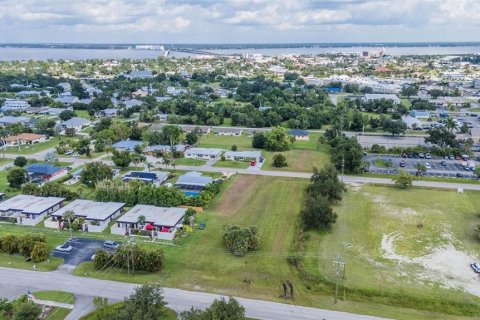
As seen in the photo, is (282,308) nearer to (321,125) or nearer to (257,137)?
(257,137)

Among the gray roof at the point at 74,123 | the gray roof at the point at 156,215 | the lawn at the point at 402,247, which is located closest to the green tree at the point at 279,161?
the lawn at the point at 402,247

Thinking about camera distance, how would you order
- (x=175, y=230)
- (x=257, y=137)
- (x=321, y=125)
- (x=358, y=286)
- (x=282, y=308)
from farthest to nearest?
(x=321, y=125), (x=257, y=137), (x=175, y=230), (x=358, y=286), (x=282, y=308)

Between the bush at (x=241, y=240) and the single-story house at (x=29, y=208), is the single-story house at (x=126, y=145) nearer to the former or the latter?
the single-story house at (x=29, y=208)

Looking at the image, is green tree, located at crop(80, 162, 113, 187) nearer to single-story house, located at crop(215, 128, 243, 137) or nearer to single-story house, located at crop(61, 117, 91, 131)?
single-story house, located at crop(215, 128, 243, 137)

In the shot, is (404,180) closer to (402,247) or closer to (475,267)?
(402,247)

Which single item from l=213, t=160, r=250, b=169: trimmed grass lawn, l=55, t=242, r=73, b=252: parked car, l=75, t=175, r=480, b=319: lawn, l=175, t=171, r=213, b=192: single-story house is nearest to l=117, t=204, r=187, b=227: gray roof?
l=75, t=175, r=480, b=319: lawn

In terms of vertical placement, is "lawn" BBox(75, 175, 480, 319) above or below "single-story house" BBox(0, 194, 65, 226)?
below

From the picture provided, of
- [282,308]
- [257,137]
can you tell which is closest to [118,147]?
[257,137]

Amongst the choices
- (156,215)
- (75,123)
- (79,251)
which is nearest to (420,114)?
(156,215)
